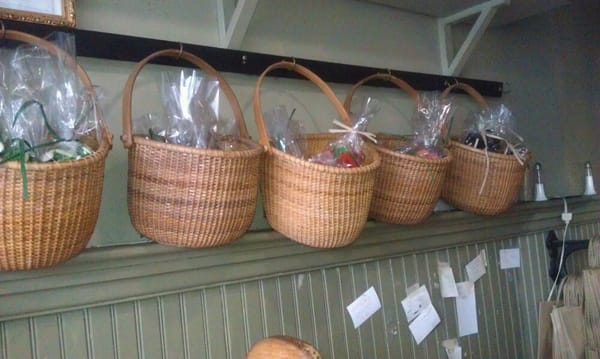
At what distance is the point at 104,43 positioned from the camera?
1237 mm

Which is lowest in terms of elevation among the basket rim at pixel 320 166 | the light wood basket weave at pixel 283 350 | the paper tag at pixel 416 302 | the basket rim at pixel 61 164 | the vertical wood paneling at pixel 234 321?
the paper tag at pixel 416 302

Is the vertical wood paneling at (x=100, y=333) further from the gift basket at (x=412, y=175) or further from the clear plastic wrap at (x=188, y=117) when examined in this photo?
the gift basket at (x=412, y=175)

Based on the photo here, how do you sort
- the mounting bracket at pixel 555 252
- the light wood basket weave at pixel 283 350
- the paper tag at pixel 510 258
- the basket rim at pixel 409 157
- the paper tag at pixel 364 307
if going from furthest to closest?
the mounting bracket at pixel 555 252 → the paper tag at pixel 510 258 → the paper tag at pixel 364 307 → the basket rim at pixel 409 157 → the light wood basket weave at pixel 283 350

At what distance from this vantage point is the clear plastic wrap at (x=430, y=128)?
1510 millimetres

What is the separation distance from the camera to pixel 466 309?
72.4 inches

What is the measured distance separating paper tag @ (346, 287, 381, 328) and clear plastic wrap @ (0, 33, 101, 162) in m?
0.83

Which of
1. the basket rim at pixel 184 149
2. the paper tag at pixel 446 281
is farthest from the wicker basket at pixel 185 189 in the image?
the paper tag at pixel 446 281

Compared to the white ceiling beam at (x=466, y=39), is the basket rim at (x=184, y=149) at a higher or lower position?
lower

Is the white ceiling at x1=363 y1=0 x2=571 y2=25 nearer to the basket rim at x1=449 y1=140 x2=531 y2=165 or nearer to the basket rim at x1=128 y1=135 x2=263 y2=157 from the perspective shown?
the basket rim at x1=449 y1=140 x2=531 y2=165

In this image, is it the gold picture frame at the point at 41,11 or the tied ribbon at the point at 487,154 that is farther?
the tied ribbon at the point at 487,154

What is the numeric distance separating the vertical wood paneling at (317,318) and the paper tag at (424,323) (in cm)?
2

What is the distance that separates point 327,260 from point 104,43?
0.75m

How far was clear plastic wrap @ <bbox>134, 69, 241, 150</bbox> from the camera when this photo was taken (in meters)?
1.13

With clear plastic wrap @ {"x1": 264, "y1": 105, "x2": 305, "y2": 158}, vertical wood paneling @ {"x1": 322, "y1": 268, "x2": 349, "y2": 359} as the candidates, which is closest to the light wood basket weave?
clear plastic wrap @ {"x1": 264, "y1": 105, "x2": 305, "y2": 158}
